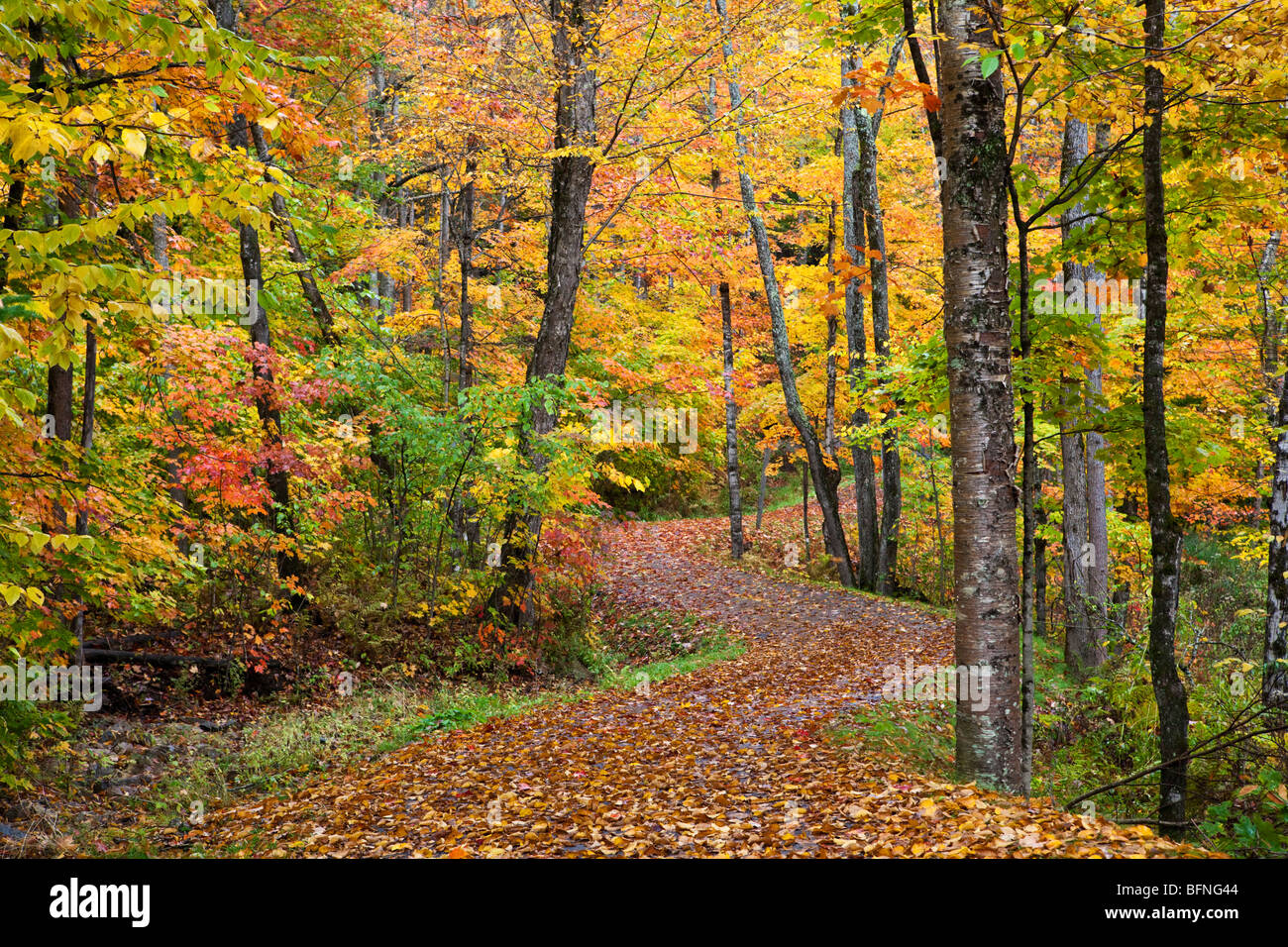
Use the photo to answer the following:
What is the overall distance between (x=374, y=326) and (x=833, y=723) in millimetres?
7747

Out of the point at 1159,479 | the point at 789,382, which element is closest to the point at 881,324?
the point at 789,382

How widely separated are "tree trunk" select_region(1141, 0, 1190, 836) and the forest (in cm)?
4

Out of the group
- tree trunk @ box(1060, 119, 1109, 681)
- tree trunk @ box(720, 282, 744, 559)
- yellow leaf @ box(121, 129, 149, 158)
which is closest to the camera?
yellow leaf @ box(121, 129, 149, 158)

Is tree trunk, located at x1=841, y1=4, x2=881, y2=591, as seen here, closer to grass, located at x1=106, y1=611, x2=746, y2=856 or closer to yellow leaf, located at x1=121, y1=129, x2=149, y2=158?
grass, located at x1=106, y1=611, x2=746, y2=856

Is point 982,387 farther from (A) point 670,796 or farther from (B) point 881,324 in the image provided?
(B) point 881,324

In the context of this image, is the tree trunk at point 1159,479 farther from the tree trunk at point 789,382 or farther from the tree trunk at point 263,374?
the tree trunk at point 789,382

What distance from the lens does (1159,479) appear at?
559 centimetres

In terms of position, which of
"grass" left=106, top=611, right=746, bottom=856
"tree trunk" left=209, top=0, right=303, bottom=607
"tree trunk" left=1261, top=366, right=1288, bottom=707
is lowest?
"grass" left=106, top=611, right=746, bottom=856

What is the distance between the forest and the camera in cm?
469

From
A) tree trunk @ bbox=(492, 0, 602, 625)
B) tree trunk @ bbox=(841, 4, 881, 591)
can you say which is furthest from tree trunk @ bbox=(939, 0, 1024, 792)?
tree trunk @ bbox=(841, 4, 881, 591)

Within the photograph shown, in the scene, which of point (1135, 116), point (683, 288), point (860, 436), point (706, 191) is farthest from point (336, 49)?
point (1135, 116)

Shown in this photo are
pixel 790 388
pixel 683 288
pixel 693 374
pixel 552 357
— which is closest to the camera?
pixel 552 357

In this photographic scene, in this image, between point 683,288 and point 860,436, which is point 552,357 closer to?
point 860,436
